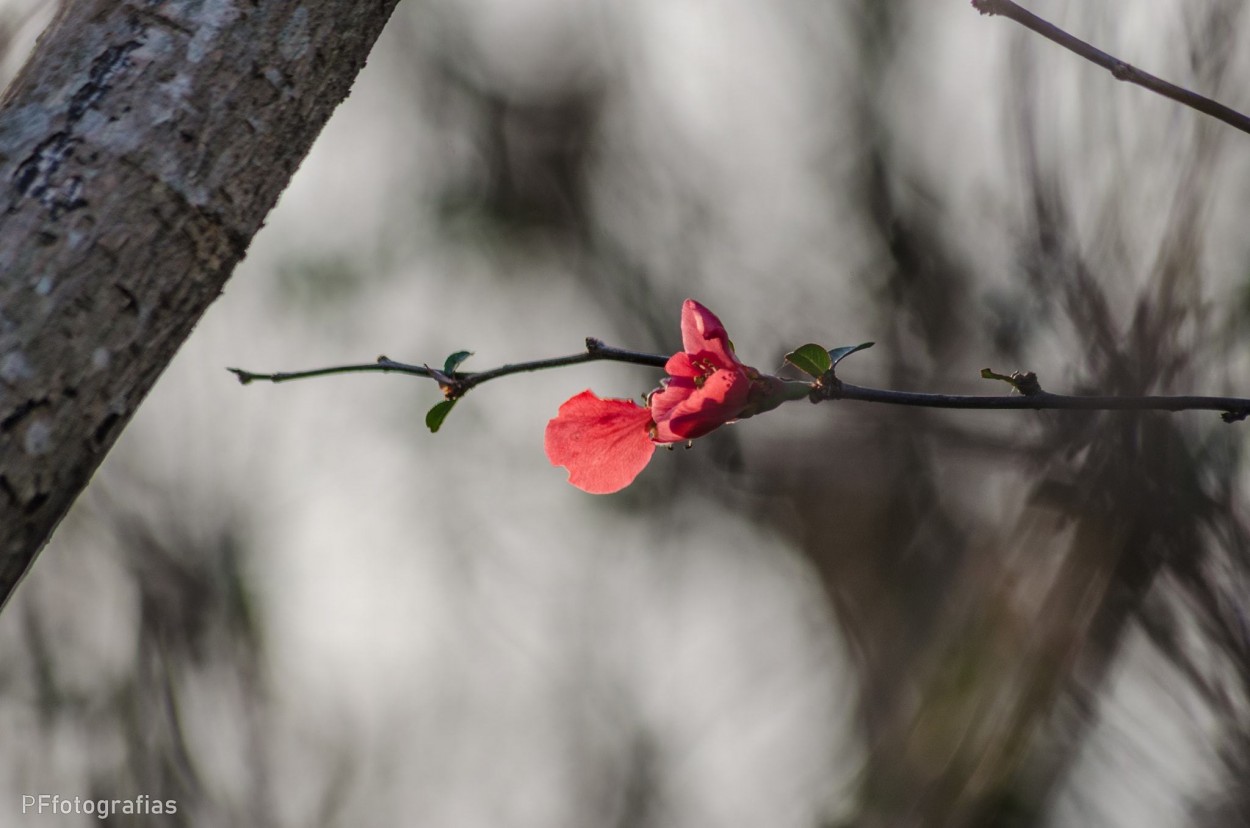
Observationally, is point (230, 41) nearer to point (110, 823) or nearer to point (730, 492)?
point (730, 492)

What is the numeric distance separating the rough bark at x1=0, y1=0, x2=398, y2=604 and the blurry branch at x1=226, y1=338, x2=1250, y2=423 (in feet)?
0.56

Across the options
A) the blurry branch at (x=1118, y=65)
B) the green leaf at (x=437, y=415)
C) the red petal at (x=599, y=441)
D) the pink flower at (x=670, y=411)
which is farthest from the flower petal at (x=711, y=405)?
the blurry branch at (x=1118, y=65)

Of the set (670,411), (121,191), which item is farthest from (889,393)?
(121,191)

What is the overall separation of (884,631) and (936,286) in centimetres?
174

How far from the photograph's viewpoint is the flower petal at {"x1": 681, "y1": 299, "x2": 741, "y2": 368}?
3.20 feet

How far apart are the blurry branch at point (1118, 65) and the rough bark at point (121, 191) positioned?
2.26 ft

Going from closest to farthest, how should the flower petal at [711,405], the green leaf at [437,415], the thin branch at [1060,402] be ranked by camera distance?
the thin branch at [1060,402] < the flower petal at [711,405] < the green leaf at [437,415]

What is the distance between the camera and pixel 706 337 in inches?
38.9

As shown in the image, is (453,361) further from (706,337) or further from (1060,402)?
(1060,402)

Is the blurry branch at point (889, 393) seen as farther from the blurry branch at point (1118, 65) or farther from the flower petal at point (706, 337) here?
the blurry branch at point (1118, 65)

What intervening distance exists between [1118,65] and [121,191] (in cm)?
92

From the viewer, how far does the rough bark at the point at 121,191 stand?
789mm

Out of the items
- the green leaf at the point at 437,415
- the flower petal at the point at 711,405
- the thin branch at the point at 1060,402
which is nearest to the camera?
the thin branch at the point at 1060,402

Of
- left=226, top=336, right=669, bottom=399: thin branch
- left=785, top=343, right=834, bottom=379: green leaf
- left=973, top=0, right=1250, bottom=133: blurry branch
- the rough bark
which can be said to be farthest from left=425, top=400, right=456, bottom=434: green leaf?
left=973, top=0, right=1250, bottom=133: blurry branch
